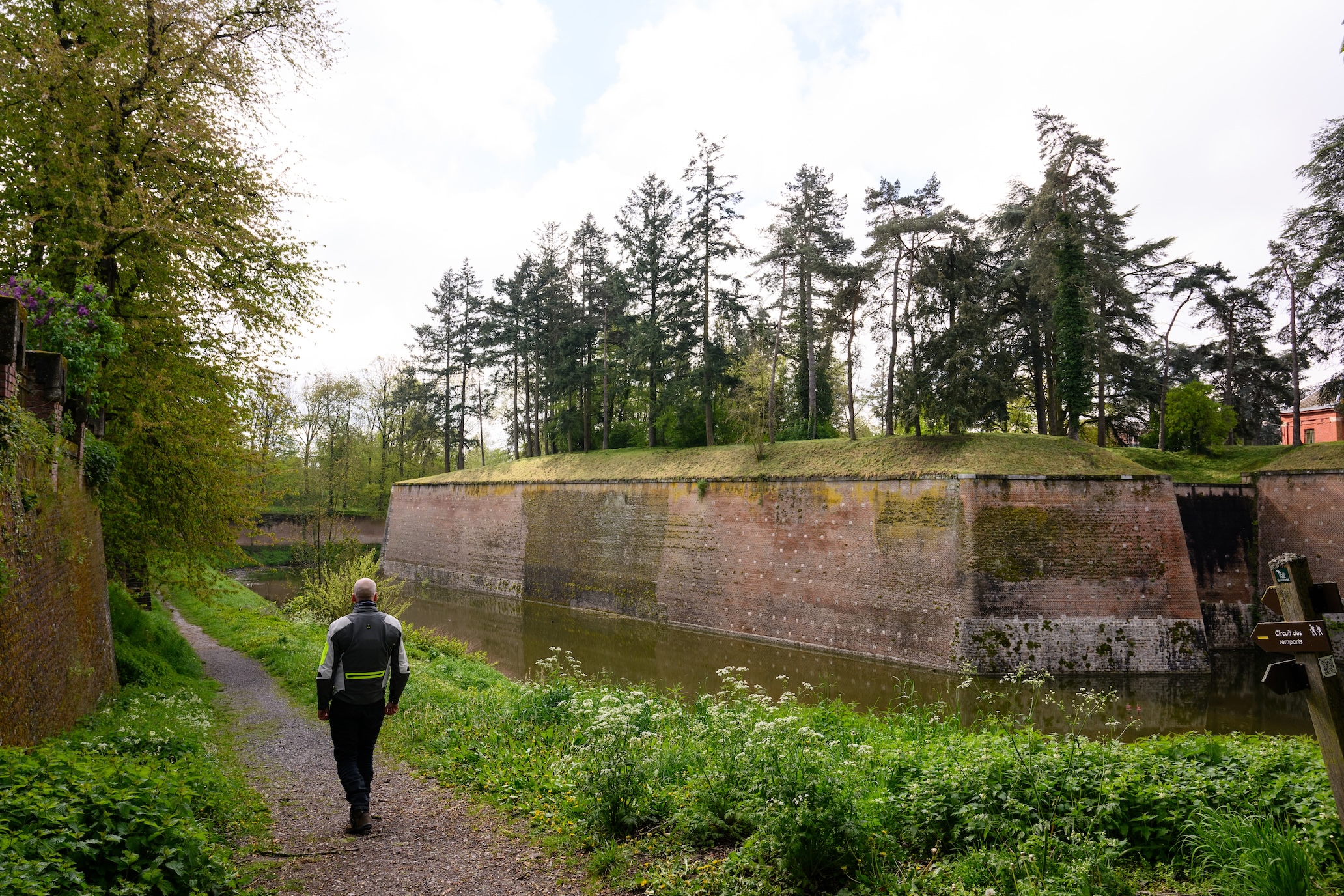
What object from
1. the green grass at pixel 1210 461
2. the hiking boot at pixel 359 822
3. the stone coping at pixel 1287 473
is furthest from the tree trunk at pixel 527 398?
the hiking boot at pixel 359 822

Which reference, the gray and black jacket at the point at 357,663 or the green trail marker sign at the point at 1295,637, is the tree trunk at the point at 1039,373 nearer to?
the green trail marker sign at the point at 1295,637

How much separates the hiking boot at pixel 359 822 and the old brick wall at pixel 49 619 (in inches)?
77.6

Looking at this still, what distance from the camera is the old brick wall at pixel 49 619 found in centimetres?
444

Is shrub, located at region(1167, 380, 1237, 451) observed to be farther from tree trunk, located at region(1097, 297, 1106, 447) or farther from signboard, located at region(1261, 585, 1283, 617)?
signboard, located at region(1261, 585, 1283, 617)

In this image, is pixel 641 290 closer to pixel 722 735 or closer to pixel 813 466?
pixel 813 466

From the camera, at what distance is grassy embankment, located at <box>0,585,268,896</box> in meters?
2.60

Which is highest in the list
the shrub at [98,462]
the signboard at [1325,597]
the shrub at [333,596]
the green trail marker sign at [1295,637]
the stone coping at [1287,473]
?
the stone coping at [1287,473]

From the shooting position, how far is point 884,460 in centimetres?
1758

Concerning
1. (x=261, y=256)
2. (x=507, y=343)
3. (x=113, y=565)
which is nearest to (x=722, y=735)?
(x=261, y=256)

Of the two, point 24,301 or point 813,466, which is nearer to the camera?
point 24,301

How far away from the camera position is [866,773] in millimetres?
4324

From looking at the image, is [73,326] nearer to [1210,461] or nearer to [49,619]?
[49,619]

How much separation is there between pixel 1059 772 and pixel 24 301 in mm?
8810

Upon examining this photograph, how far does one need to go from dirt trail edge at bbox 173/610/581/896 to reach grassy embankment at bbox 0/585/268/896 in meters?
0.30
